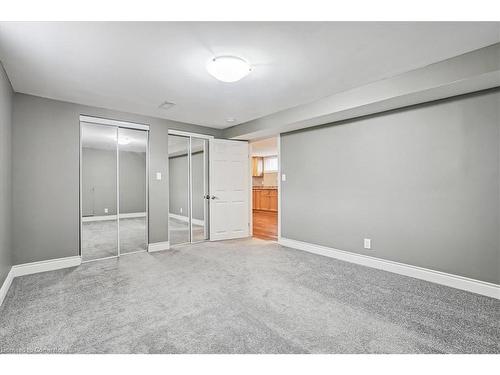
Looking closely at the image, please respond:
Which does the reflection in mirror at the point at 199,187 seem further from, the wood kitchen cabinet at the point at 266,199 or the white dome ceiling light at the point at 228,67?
the wood kitchen cabinet at the point at 266,199

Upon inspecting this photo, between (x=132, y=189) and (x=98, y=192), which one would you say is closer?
(x=98, y=192)

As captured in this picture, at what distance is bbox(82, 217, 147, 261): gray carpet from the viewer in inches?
150

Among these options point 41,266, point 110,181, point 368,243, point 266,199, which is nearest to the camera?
point 41,266

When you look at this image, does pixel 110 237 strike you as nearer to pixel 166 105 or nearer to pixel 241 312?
pixel 166 105

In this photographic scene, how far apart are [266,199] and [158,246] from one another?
620cm

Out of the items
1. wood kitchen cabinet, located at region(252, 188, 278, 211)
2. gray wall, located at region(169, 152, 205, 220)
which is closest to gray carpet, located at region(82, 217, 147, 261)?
gray wall, located at region(169, 152, 205, 220)

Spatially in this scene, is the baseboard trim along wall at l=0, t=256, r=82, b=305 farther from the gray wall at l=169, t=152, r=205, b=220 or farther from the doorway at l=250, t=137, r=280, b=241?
the doorway at l=250, t=137, r=280, b=241

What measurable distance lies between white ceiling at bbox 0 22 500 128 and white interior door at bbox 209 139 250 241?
1.90 metres

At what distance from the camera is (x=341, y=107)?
10.6ft

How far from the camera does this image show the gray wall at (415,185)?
102 inches

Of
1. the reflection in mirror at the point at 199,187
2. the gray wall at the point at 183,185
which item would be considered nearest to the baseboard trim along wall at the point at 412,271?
the reflection in mirror at the point at 199,187

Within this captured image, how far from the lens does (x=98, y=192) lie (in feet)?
12.8

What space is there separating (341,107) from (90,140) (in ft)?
12.1

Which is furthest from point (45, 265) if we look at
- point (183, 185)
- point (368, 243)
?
point (368, 243)
